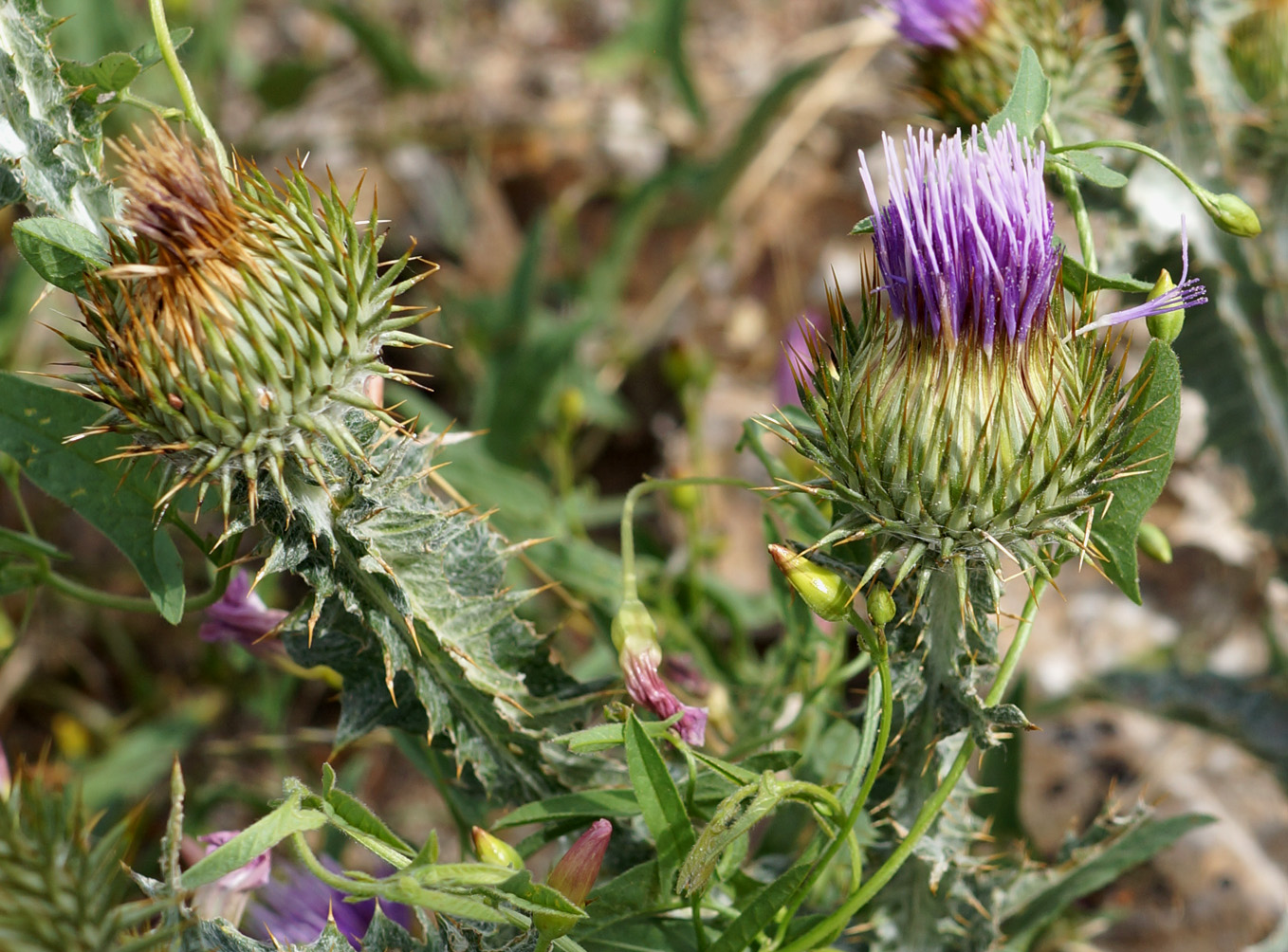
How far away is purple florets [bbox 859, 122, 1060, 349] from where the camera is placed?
1.44 meters

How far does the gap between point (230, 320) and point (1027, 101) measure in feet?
4.02

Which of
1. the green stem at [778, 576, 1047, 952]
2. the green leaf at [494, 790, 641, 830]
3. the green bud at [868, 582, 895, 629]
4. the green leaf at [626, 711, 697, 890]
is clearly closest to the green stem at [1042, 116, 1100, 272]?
the green stem at [778, 576, 1047, 952]

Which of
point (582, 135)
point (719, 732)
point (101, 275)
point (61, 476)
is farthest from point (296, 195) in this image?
point (582, 135)

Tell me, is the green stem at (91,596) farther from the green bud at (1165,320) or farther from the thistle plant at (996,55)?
the thistle plant at (996,55)

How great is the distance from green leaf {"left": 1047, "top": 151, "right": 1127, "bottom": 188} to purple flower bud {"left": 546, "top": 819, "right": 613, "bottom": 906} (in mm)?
1191

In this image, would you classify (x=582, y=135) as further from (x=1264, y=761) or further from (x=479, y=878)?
(x=479, y=878)

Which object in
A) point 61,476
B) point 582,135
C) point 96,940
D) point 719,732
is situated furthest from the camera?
point 582,135

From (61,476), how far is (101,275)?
0.47 meters

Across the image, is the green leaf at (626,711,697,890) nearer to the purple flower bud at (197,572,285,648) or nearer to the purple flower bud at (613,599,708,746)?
the purple flower bud at (613,599,708,746)

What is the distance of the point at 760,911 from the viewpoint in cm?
155

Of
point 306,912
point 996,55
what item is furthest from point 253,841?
point 996,55

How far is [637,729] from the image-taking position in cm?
151

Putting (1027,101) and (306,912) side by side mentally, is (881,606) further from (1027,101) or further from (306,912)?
(306,912)

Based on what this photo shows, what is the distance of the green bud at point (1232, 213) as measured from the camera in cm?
167
